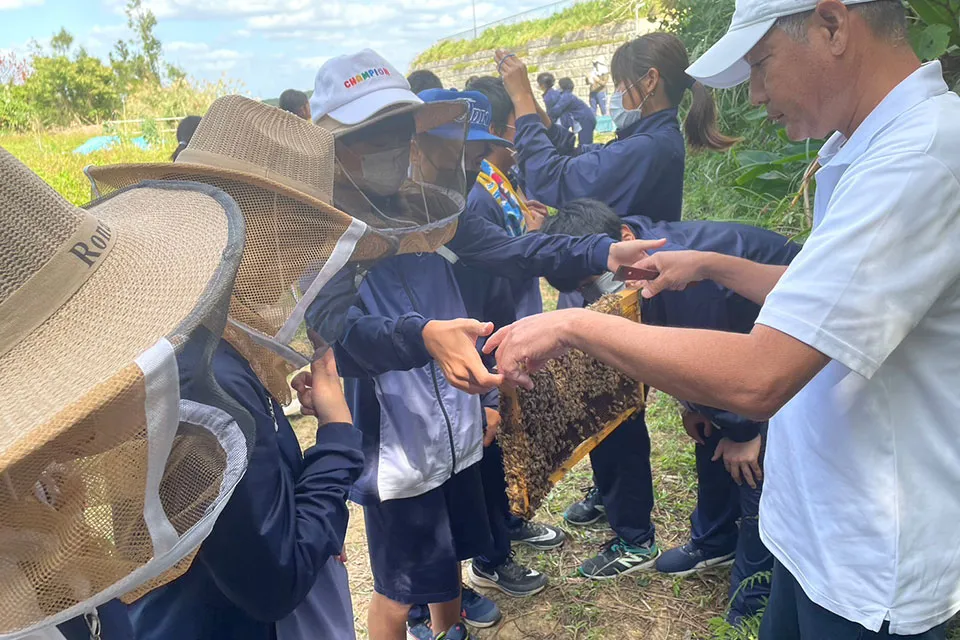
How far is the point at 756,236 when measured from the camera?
2377 millimetres

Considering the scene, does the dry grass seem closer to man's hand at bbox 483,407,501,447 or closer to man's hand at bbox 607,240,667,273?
man's hand at bbox 483,407,501,447

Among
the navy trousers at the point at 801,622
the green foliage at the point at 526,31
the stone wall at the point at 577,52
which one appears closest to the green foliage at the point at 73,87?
the green foliage at the point at 526,31

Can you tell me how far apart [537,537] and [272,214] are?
2.51 m

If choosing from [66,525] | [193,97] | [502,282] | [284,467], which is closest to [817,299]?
[284,467]

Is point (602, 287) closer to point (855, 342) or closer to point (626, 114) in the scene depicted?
point (626, 114)

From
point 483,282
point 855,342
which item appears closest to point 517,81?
point 483,282

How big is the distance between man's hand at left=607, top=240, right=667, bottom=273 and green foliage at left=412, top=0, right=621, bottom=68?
14.8 m

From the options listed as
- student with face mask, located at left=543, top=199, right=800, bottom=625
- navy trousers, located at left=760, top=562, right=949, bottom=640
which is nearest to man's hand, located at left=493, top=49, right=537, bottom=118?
student with face mask, located at left=543, top=199, right=800, bottom=625

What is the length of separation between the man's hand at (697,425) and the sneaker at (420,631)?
1.37m

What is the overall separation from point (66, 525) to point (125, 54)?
36172 mm

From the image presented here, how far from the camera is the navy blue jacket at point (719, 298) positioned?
2316 mm

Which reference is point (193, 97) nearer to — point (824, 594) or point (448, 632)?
point (448, 632)

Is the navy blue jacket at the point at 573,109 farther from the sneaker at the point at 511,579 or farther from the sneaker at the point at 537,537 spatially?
the sneaker at the point at 511,579

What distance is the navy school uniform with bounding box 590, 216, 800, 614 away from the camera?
7.68ft
